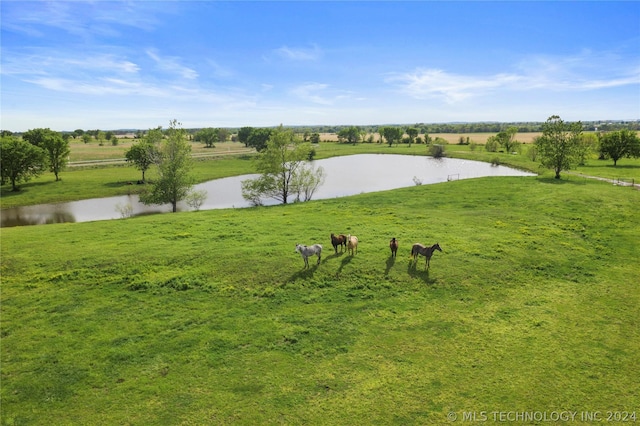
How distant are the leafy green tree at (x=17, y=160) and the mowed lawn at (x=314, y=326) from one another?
44.1m

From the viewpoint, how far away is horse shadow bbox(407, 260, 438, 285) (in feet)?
59.4

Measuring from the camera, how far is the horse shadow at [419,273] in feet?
59.4

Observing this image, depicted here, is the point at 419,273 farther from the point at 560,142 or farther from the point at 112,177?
the point at 112,177

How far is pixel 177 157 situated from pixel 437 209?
1223 inches

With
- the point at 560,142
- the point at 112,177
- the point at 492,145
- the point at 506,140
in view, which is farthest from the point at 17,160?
the point at 506,140

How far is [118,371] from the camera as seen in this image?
12.2 meters

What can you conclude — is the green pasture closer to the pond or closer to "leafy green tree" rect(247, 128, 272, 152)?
the pond

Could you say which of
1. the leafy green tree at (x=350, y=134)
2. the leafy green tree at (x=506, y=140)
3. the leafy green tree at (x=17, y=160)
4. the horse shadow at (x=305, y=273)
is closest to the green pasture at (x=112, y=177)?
the leafy green tree at (x=17, y=160)

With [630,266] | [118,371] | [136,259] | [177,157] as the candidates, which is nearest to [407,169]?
[177,157]

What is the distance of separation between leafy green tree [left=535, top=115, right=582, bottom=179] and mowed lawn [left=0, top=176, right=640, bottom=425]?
83.2ft

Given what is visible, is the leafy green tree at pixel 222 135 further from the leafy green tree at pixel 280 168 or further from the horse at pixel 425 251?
the horse at pixel 425 251

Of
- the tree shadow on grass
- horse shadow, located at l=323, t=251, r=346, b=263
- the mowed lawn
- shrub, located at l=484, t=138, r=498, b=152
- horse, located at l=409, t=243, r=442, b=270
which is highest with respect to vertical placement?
shrub, located at l=484, t=138, r=498, b=152

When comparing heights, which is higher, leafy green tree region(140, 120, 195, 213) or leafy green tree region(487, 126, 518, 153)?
leafy green tree region(487, 126, 518, 153)

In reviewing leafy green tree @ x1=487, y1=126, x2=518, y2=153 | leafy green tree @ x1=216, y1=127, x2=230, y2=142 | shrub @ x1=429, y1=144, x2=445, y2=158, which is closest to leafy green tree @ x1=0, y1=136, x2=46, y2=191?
shrub @ x1=429, y1=144, x2=445, y2=158
